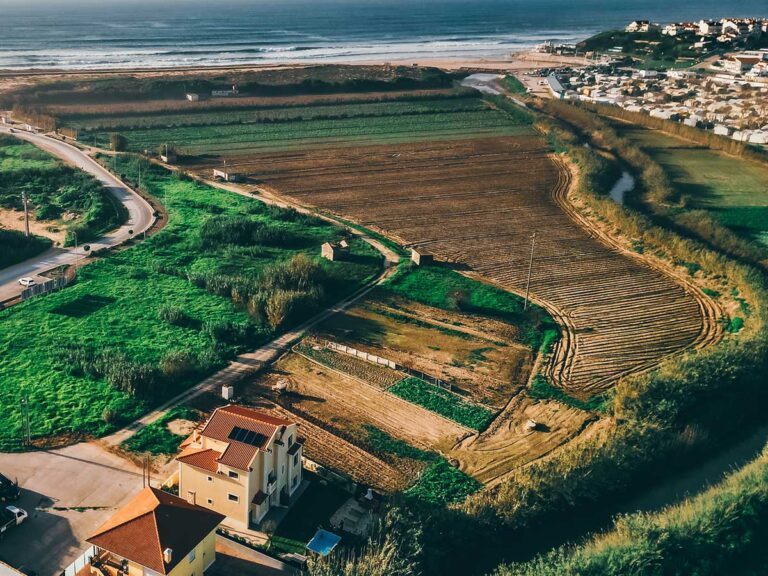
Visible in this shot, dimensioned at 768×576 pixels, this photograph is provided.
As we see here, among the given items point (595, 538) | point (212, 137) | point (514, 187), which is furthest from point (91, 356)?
point (212, 137)

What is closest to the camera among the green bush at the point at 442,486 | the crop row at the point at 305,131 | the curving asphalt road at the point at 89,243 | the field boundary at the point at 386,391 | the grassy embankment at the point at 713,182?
the green bush at the point at 442,486

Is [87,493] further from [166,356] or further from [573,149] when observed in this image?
[573,149]

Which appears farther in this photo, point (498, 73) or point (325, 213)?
point (498, 73)

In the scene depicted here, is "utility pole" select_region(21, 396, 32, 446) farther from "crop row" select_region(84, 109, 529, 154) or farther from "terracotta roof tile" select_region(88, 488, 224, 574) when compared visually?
"crop row" select_region(84, 109, 529, 154)

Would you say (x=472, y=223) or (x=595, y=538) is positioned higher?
(x=472, y=223)

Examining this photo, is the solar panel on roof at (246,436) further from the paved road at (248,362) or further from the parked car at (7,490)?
the parked car at (7,490)

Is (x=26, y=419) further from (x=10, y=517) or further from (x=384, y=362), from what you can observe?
(x=384, y=362)

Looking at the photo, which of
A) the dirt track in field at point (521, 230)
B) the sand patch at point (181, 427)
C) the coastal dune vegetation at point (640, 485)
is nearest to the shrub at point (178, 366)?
the sand patch at point (181, 427)
